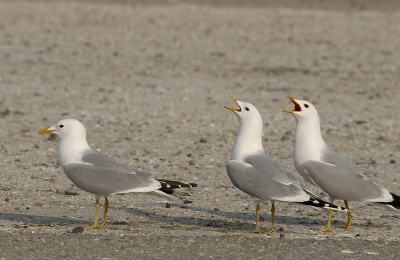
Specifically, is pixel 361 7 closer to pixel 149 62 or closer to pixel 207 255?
pixel 149 62

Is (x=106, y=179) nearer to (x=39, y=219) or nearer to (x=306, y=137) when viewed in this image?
(x=39, y=219)

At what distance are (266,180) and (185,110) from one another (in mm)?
6342

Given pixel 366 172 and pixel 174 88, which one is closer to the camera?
pixel 366 172

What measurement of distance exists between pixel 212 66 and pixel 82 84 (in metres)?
3.54

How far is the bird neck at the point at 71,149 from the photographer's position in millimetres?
7117

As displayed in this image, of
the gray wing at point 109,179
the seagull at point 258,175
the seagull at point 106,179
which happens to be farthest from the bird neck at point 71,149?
the seagull at point 258,175

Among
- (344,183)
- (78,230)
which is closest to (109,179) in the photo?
(78,230)

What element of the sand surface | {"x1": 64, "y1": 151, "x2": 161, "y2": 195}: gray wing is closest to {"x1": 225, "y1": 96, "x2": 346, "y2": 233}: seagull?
A: the sand surface

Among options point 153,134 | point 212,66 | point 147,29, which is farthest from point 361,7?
point 153,134

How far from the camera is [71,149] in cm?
715

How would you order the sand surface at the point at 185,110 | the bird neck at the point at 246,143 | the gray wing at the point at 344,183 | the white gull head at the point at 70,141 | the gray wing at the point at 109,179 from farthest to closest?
the bird neck at the point at 246,143 → the white gull head at the point at 70,141 → the gray wing at the point at 344,183 → the gray wing at the point at 109,179 → the sand surface at the point at 185,110

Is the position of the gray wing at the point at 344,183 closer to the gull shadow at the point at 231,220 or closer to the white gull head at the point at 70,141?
the gull shadow at the point at 231,220

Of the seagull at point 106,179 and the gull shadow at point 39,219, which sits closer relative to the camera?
the seagull at point 106,179

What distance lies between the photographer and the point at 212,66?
17625 mm
